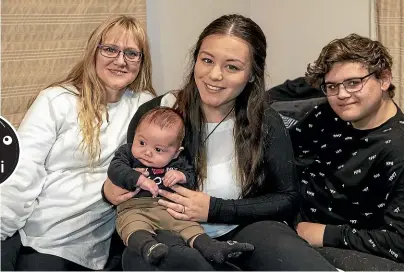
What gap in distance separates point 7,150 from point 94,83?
1.74 ft

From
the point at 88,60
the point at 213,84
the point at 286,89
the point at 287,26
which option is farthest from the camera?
the point at 287,26

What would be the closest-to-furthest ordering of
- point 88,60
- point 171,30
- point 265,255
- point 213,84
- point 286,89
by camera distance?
point 265,255
point 213,84
point 88,60
point 286,89
point 171,30

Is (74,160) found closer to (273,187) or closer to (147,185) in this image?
(147,185)

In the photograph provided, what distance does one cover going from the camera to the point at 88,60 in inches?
81.8

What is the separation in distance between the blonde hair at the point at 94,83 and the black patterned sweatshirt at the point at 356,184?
69 centimetres

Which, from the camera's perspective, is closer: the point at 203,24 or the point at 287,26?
the point at 203,24

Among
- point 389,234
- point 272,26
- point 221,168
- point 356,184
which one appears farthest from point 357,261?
point 272,26

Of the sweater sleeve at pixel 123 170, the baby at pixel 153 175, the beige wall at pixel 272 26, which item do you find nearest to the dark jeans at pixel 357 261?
the baby at pixel 153 175

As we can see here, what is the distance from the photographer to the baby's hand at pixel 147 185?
71.8 inches

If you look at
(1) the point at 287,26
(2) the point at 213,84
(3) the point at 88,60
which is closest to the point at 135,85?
(3) the point at 88,60

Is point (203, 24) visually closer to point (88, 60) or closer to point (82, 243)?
point (88, 60)

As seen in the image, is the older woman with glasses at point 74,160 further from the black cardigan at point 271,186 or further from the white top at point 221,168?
the white top at point 221,168

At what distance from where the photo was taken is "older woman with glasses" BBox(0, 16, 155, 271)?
192 cm

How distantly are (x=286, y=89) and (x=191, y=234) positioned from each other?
44.6 inches
